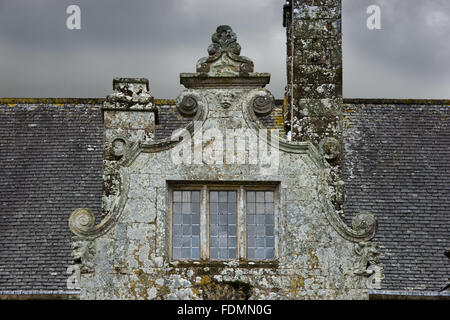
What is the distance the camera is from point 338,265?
39.0 ft

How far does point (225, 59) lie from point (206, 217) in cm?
205

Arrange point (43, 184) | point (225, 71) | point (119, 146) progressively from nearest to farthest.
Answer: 1. point (119, 146)
2. point (225, 71)
3. point (43, 184)

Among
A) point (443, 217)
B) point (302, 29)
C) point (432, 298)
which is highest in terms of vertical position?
point (302, 29)

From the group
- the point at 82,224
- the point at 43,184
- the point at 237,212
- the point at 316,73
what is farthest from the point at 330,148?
the point at 43,184

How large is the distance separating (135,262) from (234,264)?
116cm

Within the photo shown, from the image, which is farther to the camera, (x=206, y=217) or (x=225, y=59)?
(x=225, y=59)

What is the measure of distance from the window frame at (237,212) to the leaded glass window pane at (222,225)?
2.0 inches

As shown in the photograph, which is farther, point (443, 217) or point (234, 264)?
point (443, 217)

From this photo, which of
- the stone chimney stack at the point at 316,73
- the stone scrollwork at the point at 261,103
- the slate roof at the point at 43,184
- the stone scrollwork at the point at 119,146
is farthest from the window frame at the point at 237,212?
the slate roof at the point at 43,184

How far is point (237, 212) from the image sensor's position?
12180 mm

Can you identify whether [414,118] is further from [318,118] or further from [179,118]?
[318,118]

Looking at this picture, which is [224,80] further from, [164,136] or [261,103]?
[164,136]
